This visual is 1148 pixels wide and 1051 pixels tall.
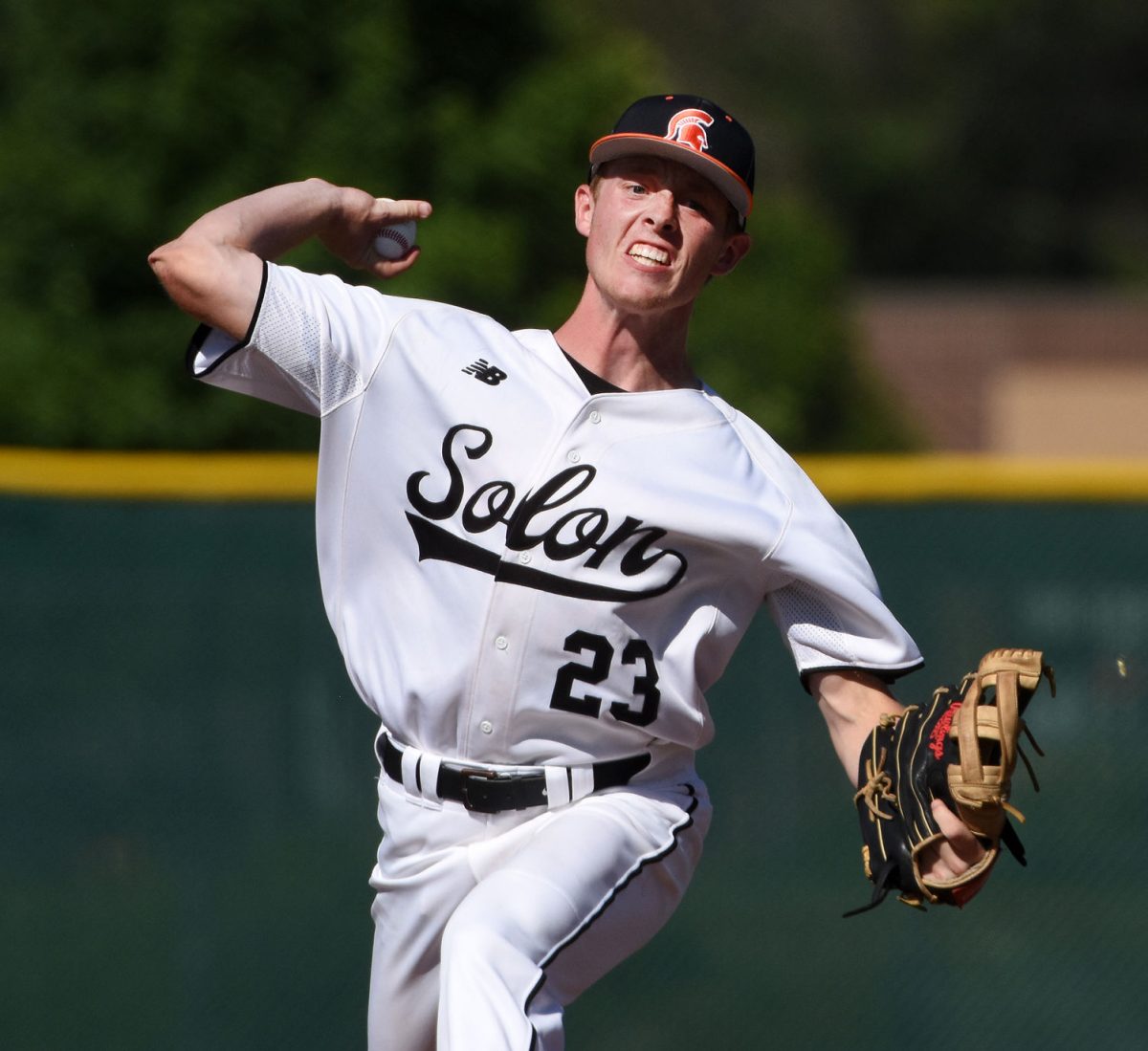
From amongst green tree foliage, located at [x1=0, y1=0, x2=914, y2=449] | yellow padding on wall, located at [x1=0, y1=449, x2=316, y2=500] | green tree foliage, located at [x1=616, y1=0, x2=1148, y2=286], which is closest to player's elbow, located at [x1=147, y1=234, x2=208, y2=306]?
yellow padding on wall, located at [x1=0, y1=449, x2=316, y2=500]

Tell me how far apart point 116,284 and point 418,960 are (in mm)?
4421

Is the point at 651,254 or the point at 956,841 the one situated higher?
the point at 651,254

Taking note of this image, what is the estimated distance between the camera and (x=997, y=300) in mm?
18469

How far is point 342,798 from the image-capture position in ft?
13.3

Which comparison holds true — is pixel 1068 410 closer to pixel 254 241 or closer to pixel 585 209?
pixel 585 209

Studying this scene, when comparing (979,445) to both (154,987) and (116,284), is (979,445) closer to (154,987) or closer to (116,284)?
(116,284)

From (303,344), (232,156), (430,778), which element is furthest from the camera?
(232,156)

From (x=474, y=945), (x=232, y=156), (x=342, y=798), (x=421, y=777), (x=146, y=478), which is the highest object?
(x=232, y=156)

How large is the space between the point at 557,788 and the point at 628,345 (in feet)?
2.17

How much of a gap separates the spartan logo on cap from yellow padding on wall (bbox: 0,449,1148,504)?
1.89m

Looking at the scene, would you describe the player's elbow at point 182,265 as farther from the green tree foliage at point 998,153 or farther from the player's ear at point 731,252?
the green tree foliage at point 998,153

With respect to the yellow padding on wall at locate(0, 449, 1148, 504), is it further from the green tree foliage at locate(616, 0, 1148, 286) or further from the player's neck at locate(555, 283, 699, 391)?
A: the green tree foliage at locate(616, 0, 1148, 286)

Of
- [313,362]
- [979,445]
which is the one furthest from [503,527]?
[979,445]

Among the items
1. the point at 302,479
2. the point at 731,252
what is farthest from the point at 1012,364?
the point at 731,252
